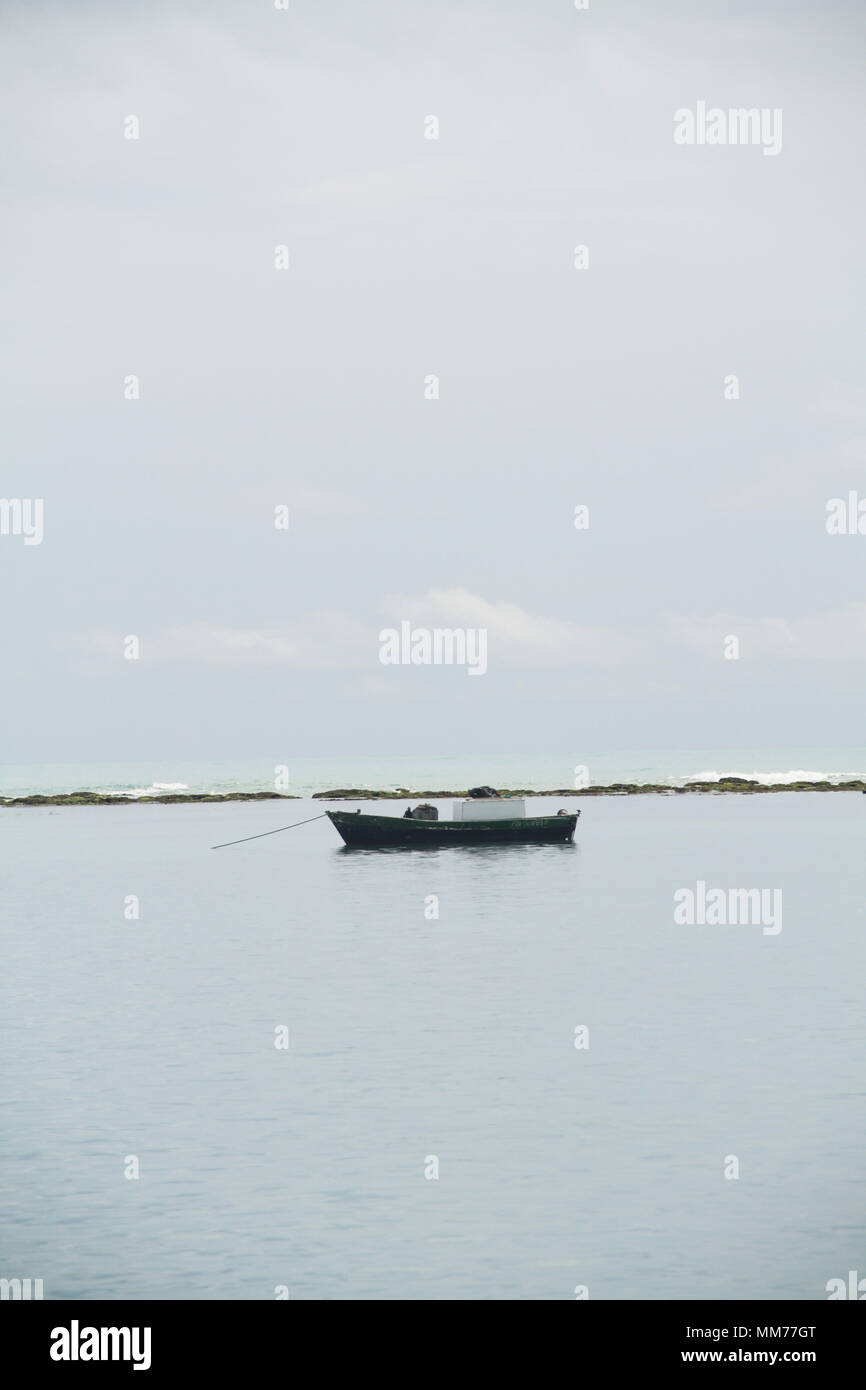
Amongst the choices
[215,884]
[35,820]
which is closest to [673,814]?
[35,820]

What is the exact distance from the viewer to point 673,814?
468 ft

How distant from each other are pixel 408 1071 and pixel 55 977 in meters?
17.2

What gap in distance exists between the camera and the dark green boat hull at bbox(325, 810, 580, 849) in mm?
85750

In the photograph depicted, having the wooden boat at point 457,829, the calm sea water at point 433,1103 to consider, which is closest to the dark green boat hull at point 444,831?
the wooden boat at point 457,829

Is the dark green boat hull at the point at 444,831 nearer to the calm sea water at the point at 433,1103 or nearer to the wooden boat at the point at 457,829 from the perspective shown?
the wooden boat at the point at 457,829

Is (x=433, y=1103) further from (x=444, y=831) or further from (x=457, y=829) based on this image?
(x=457, y=829)

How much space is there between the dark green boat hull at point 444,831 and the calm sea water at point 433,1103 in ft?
96.8

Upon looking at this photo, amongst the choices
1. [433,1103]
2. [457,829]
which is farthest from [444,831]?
[433,1103]

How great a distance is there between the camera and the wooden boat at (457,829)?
8581cm

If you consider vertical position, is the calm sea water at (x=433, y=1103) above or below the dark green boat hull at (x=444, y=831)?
below
